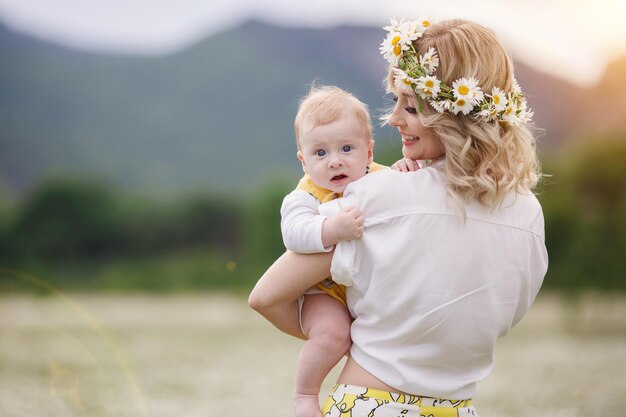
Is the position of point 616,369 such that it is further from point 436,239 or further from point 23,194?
point 23,194

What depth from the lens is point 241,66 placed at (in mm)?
55688

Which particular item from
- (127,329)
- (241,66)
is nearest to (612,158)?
(127,329)

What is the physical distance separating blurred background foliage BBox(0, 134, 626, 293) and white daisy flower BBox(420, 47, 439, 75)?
1234 centimetres

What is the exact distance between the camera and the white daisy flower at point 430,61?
2423 millimetres

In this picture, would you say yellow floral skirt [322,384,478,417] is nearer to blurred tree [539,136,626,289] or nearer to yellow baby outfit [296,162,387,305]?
yellow baby outfit [296,162,387,305]

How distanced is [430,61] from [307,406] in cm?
100

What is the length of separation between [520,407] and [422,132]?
6.90 metres

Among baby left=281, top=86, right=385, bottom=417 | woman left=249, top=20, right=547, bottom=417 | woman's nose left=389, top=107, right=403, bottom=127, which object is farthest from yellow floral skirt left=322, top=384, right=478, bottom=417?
woman's nose left=389, top=107, right=403, bottom=127

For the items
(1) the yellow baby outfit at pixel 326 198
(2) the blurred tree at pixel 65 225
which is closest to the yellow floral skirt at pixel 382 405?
(1) the yellow baby outfit at pixel 326 198

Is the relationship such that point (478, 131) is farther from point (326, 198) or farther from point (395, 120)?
point (326, 198)

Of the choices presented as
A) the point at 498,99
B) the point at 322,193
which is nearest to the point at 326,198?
the point at 322,193

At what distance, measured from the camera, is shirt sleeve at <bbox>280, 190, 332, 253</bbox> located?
2318mm

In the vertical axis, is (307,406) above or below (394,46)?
below

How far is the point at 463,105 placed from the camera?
93.4 inches
